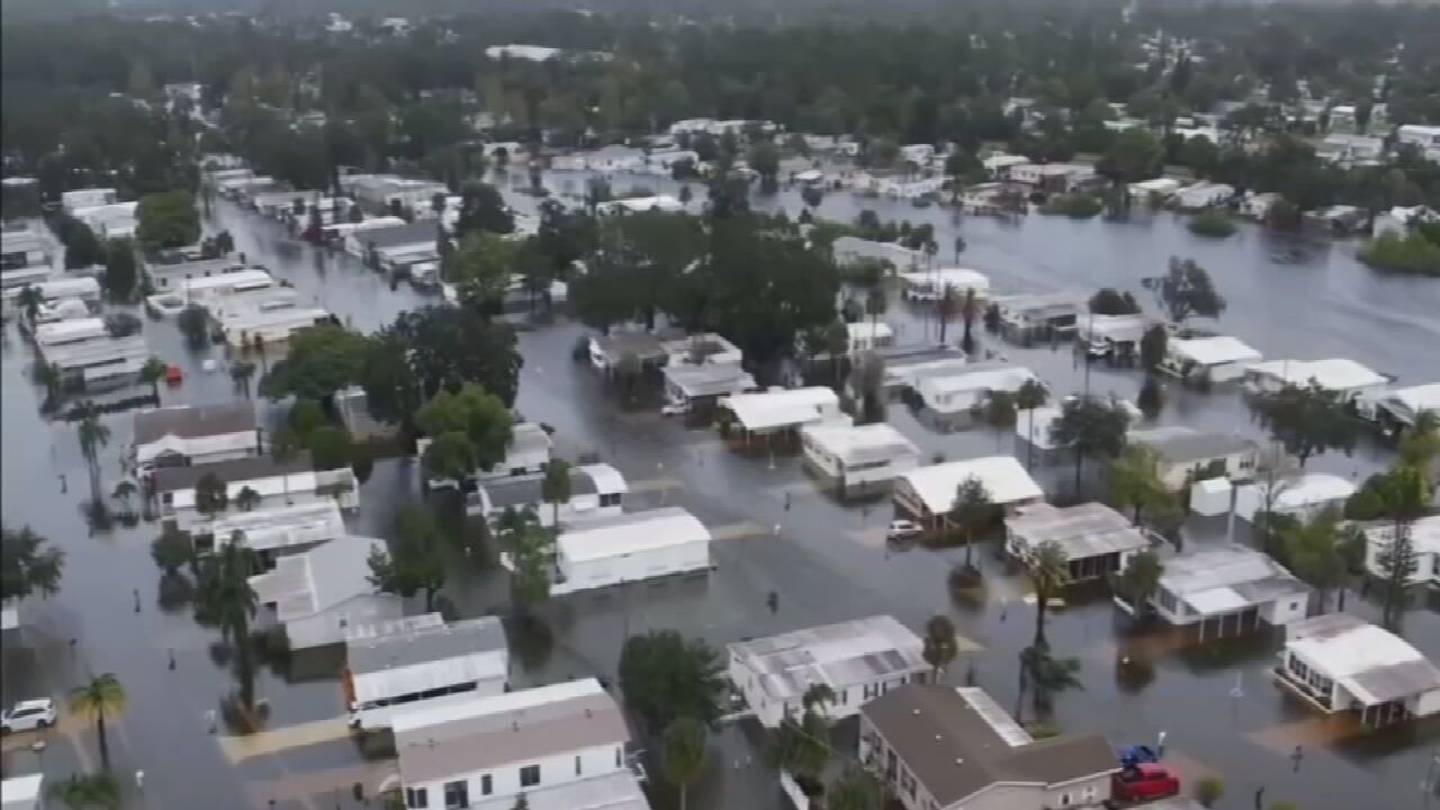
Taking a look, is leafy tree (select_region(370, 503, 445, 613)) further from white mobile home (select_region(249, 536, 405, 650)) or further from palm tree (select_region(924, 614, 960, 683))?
palm tree (select_region(924, 614, 960, 683))

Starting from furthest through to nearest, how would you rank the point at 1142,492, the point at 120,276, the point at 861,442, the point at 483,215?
1. the point at 483,215
2. the point at 120,276
3. the point at 861,442
4. the point at 1142,492

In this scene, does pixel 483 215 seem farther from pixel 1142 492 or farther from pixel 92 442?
pixel 1142 492

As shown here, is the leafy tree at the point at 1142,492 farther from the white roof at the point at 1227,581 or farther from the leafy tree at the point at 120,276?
the leafy tree at the point at 120,276

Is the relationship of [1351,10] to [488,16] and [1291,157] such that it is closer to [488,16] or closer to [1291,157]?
[1291,157]

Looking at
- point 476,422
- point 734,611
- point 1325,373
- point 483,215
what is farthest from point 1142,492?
point 483,215

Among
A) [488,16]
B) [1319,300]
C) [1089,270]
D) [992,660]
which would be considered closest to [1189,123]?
[1089,270]

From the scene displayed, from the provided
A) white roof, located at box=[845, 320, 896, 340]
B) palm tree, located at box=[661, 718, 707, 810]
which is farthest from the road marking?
white roof, located at box=[845, 320, 896, 340]

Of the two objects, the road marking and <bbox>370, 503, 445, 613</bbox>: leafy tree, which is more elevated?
<bbox>370, 503, 445, 613</bbox>: leafy tree
